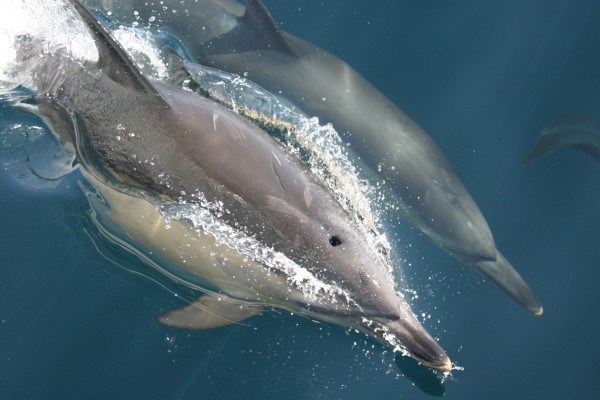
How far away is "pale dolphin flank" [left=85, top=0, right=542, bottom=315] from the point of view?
534 cm

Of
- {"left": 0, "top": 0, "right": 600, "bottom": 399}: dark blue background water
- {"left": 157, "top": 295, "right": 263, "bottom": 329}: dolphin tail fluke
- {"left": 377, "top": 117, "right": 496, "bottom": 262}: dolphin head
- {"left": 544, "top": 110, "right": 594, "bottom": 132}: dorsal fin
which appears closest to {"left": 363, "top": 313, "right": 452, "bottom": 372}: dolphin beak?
{"left": 0, "top": 0, "right": 600, "bottom": 399}: dark blue background water

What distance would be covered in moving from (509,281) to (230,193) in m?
3.67

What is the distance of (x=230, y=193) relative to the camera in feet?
9.80

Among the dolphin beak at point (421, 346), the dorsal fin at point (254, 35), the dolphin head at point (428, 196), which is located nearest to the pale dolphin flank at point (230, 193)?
the dolphin beak at point (421, 346)

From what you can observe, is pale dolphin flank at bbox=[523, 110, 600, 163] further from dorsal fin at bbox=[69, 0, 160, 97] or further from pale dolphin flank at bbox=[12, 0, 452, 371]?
dorsal fin at bbox=[69, 0, 160, 97]

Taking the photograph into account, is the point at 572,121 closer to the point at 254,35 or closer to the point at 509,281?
the point at 509,281

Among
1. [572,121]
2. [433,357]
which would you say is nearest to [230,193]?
[433,357]

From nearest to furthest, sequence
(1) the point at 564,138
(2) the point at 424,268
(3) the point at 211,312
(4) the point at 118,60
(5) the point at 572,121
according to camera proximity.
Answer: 1. (4) the point at 118,60
2. (3) the point at 211,312
3. (2) the point at 424,268
4. (1) the point at 564,138
5. (5) the point at 572,121

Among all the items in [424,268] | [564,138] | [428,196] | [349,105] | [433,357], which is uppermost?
[564,138]

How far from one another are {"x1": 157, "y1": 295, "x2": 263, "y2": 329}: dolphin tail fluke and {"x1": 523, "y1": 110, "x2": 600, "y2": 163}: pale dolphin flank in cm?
441

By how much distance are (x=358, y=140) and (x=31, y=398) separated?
12.6 feet

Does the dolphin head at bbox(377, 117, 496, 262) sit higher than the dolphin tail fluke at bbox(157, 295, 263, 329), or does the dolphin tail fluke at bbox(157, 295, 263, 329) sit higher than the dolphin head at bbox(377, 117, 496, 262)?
the dolphin head at bbox(377, 117, 496, 262)

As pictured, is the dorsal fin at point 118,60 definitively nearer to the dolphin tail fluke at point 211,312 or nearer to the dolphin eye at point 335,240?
the dolphin eye at point 335,240

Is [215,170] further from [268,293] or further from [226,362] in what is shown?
[226,362]
